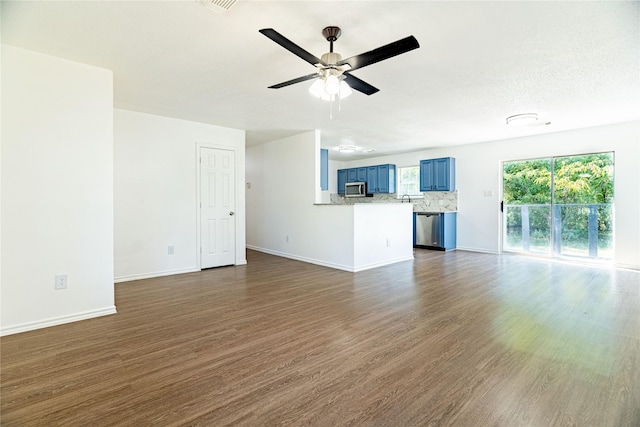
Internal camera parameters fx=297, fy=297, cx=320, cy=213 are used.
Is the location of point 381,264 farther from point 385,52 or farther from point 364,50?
point 385,52

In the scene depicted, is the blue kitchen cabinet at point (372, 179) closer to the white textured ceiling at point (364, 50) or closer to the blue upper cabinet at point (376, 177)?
the blue upper cabinet at point (376, 177)

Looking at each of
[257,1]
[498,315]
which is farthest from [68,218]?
[498,315]

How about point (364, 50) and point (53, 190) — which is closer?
point (364, 50)

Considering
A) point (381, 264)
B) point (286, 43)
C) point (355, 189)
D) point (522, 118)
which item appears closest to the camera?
point (286, 43)

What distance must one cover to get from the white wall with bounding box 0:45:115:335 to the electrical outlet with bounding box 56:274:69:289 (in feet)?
0.10

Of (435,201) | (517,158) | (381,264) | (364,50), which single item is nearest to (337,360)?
(364,50)

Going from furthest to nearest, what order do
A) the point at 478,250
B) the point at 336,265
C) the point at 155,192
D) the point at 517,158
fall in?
1. the point at 478,250
2. the point at 517,158
3. the point at 336,265
4. the point at 155,192

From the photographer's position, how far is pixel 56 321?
2.77 metres

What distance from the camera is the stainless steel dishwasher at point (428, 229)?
23.1ft

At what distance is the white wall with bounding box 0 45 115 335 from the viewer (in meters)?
2.58

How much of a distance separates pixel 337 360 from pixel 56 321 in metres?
2.66

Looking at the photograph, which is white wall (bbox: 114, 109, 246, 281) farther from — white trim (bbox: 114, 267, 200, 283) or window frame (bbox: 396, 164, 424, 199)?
window frame (bbox: 396, 164, 424, 199)

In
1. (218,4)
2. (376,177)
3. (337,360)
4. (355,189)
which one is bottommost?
(337,360)

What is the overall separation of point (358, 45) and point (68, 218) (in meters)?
3.11
